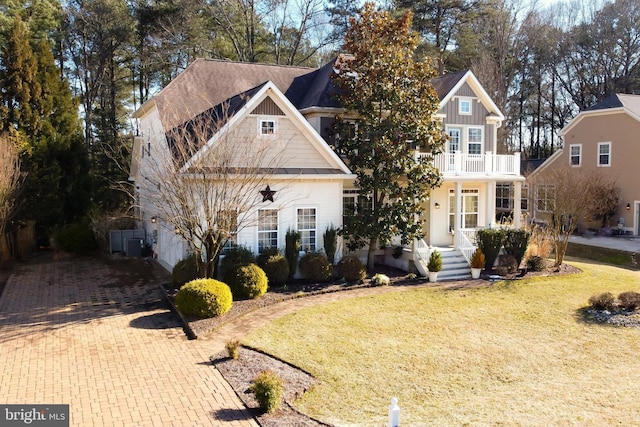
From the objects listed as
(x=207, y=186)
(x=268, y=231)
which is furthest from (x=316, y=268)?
(x=207, y=186)

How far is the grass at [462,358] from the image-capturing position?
9.28m

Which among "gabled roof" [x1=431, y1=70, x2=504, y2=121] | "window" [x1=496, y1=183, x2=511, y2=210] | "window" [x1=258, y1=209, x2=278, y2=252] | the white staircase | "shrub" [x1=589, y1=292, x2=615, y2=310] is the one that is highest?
"gabled roof" [x1=431, y1=70, x2=504, y2=121]

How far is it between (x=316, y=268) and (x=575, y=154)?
25666 millimetres

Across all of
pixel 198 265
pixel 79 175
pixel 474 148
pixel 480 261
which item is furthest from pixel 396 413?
pixel 79 175

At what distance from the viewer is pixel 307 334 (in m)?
13.1

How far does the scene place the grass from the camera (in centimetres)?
928

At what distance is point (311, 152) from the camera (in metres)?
19.4

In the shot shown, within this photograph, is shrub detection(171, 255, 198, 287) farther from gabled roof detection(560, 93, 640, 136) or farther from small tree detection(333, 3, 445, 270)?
gabled roof detection(560, 93, 640, 136)

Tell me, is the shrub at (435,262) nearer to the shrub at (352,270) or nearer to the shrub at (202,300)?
the shrub at (352,270)

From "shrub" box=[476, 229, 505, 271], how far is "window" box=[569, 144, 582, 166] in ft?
60.9

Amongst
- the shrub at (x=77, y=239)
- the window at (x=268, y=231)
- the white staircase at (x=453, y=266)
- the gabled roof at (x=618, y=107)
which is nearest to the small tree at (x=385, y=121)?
the white staircase at (x=453, y=266)

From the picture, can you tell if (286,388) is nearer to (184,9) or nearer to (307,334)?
(307,334)

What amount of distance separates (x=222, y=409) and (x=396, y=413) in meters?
3.23

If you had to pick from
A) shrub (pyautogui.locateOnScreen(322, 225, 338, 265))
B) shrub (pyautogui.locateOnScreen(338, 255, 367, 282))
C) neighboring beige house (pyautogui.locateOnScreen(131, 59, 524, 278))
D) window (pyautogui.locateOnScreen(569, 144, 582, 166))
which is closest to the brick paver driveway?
neighboring beige house (pyautogui.locateOnScreen(131, 59, 524, 278))
